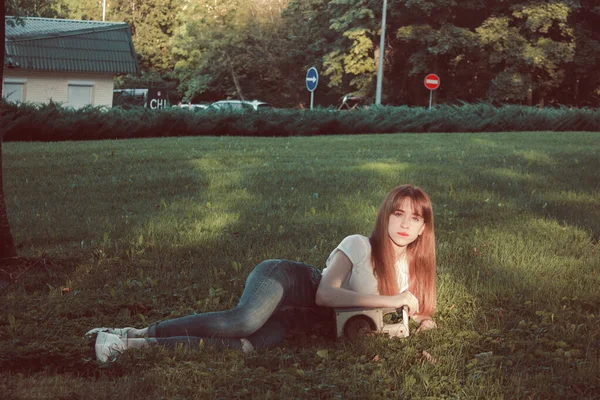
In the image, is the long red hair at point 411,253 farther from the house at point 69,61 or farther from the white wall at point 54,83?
the white wall at point 54,83

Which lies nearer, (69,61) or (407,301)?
(407,301)

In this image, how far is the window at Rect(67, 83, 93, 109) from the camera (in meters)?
32.8

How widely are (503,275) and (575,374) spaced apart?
2075 millimetres

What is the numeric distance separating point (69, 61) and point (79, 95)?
2.10 meters

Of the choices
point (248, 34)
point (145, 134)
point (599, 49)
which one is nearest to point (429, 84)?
point (599, 49)

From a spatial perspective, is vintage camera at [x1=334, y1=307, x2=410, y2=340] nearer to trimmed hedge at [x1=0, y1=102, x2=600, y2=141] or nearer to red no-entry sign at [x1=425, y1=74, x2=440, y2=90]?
trimmed hedge at [x1=0, y1=102, x2=600, y2=141]

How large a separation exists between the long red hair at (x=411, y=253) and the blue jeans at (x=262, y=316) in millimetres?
393

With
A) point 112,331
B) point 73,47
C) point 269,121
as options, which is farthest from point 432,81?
point 112,331

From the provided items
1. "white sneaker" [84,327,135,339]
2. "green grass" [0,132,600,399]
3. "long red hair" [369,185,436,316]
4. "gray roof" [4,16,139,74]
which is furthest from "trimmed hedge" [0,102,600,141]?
"long red hair" [369,185,436,316]

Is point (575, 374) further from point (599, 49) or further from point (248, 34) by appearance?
point (248, 34)

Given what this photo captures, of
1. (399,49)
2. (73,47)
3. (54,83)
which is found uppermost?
(399,49)

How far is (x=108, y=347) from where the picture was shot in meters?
4.04

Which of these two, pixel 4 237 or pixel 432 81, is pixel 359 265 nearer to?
pixel 4 237

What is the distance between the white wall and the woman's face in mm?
28464
